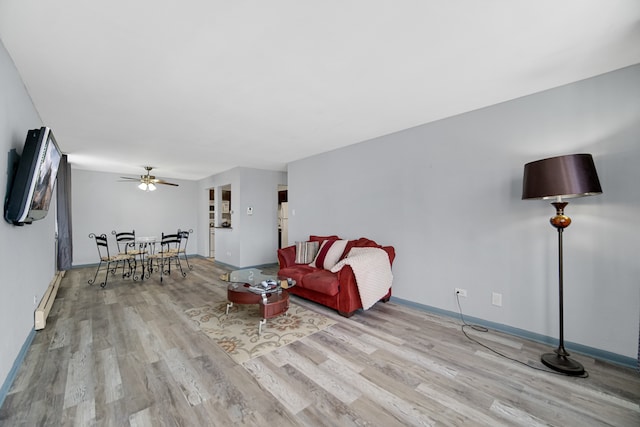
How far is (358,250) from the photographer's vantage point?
3516 mm

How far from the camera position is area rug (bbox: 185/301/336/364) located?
2.38 m

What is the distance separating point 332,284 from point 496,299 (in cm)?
184

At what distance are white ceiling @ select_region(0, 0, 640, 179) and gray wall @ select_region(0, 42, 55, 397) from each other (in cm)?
21

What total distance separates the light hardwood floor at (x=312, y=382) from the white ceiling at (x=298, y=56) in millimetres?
2468

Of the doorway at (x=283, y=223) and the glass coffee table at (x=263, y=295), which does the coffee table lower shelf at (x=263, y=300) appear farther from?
the doorway at (x=283, y=223)

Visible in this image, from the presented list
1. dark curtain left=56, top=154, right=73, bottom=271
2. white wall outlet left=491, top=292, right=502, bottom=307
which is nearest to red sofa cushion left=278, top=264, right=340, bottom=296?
white wall outlet left=491, top=292, right=502, bottom=307

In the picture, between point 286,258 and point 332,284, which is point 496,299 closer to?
point 332,284

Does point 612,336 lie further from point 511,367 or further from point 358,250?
point 358,250

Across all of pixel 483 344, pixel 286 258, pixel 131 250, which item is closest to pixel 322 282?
pixel 286 258

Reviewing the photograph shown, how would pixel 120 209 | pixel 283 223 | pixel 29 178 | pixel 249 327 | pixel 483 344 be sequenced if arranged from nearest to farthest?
pixel 29 178 → pixel 483 344 → pixel 249 327 → pixel 120 209 → pixel 283 223

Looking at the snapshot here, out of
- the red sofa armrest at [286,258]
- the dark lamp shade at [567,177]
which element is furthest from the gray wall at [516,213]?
the red sofa armrest at [286,258]

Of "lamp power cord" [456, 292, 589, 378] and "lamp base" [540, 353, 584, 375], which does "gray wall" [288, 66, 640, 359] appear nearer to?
"lamp power cord" [456, 292, 589, 378]

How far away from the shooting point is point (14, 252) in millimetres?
2021

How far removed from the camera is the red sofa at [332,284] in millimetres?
3041
